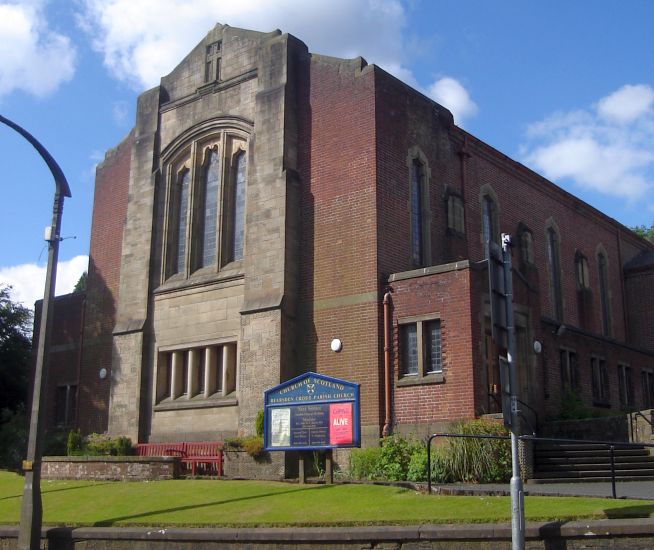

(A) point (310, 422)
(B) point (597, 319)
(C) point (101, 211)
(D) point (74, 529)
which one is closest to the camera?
(D) point (74, 529)

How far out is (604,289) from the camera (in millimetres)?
37188

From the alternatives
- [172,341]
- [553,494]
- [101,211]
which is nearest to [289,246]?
[172,341]

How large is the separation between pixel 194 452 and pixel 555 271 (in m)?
17.3

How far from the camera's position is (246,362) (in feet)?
76.6

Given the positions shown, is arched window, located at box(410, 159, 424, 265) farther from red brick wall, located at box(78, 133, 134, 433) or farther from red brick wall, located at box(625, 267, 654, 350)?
red brick wall, located at box(625, 267, 654, 350)

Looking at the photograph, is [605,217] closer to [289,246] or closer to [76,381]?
[289,246]

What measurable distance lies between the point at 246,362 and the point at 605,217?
21675 millimetres

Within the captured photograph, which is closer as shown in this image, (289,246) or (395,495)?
(395,495)

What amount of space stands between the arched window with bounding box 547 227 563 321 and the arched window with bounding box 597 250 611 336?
13.1 ft

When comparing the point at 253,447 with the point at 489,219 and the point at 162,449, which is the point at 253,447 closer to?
the point at 162,449

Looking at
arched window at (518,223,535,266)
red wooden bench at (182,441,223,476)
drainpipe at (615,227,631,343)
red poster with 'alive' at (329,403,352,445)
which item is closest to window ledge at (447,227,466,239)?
arched window at (518,223,535,266)

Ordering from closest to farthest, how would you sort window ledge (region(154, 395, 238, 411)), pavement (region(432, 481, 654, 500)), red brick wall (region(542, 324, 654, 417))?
pavement (region(432, 481, 654, 500)) < window ledge (region(154, 395, 238, 411)) < red brick wall (region(542, 324, 654, 417))

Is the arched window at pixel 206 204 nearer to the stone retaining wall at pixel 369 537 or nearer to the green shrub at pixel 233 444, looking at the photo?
the green shrub at pixel 233 444

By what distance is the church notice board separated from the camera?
16.8m
